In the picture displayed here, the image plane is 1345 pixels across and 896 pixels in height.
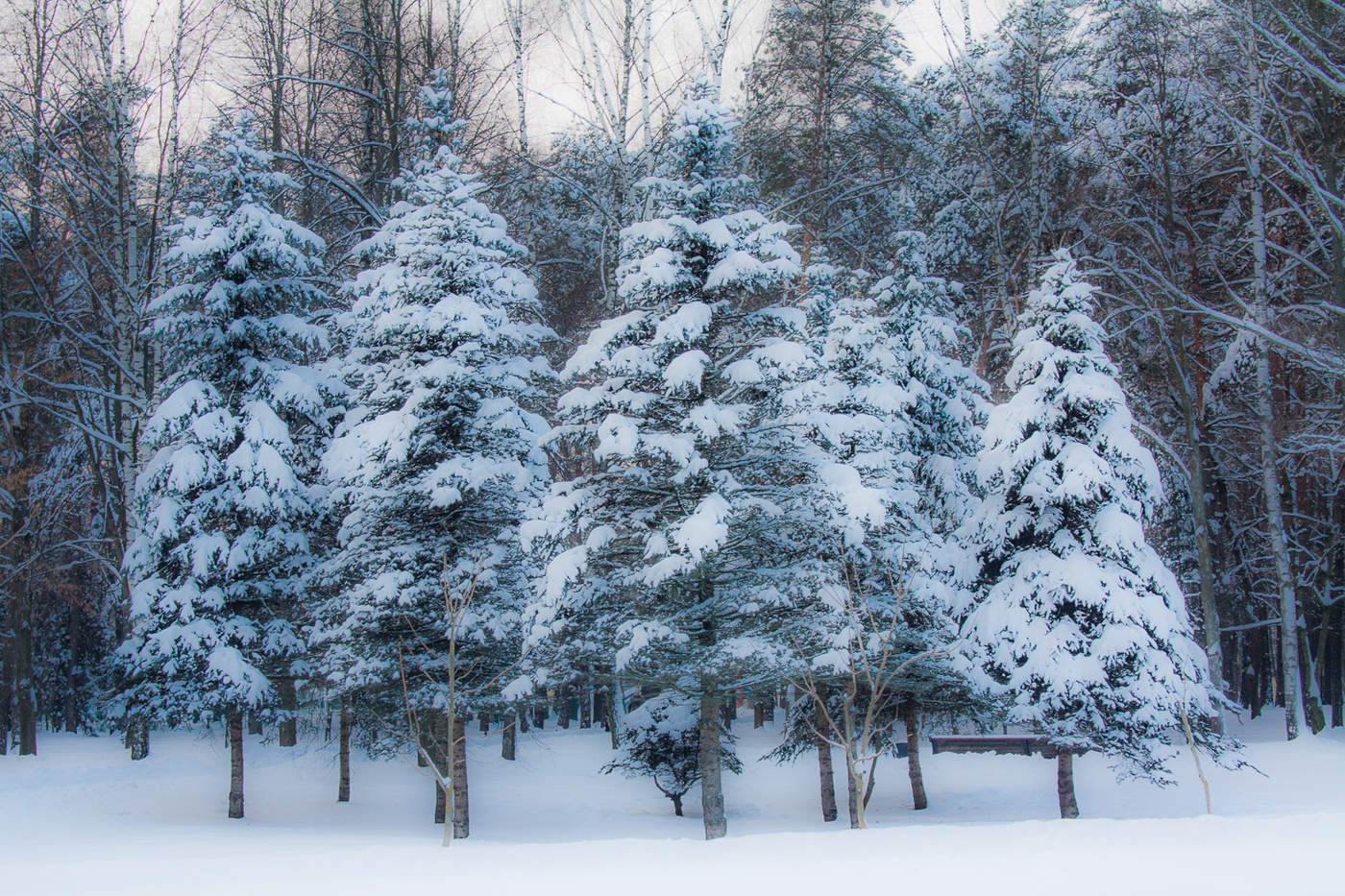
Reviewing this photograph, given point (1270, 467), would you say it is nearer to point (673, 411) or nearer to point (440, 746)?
point (673, 411)

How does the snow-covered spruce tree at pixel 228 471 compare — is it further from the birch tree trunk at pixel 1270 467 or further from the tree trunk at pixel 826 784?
the birch tree trunk at pixel 1270 467

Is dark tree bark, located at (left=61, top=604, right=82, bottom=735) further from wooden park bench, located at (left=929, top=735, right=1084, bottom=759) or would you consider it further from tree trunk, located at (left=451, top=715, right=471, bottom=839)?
wooden park bench, located at (left=929, top=735, right=1084, bottom=759)

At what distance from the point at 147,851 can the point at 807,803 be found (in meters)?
14.4

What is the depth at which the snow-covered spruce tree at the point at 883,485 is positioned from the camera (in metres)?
14.1

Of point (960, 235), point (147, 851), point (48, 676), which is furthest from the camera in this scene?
point (48, 676)

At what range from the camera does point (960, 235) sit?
26812mm

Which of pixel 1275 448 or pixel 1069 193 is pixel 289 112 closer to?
pixel 1069 193

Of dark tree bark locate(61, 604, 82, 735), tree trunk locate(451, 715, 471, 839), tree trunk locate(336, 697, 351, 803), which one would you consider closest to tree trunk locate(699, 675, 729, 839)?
tree trunk locate(451, 715, 471, 839)

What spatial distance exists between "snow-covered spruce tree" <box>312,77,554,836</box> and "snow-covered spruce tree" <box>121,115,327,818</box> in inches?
49.3

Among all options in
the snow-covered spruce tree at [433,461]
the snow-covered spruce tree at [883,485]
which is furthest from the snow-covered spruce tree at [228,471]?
the snow-covered spruce tree at [883,485]

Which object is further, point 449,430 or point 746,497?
point 449,430

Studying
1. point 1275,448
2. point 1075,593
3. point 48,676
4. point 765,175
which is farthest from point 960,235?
point 48,676

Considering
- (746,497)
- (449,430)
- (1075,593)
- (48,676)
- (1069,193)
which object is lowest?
(48,676)

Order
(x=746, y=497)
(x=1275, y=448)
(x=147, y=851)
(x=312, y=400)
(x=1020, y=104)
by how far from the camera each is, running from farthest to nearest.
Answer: (x=1020, y=104) < (x=1275, y=448) < (x=312, y=400) < (x=746, y=497) < (x=147, y=851)
